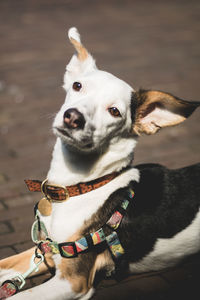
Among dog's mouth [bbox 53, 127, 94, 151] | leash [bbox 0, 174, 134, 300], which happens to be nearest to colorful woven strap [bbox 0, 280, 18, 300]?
leash [bbox 0, 174, 134, 300]

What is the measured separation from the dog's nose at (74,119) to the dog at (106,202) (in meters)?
0.03

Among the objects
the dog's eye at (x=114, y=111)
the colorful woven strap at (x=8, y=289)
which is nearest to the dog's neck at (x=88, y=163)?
the dog's eye at (x=114, y=111)

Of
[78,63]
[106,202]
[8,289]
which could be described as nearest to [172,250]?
[106,202]

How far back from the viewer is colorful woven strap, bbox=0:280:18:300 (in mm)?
2738

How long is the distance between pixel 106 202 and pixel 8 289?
0.90m

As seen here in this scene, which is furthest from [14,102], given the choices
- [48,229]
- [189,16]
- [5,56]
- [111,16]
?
[189,16]

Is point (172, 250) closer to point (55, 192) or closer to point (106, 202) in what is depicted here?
point (106, 202)

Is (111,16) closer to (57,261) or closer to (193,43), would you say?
(193,43)

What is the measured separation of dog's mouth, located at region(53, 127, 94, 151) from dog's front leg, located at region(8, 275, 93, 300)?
93 cm

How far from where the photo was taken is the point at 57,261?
289 cm

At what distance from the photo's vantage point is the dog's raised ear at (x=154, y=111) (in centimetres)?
303

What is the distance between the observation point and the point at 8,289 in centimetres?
275

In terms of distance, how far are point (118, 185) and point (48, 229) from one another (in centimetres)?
62

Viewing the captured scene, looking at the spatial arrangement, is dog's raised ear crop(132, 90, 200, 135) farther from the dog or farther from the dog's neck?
the dog's neck
